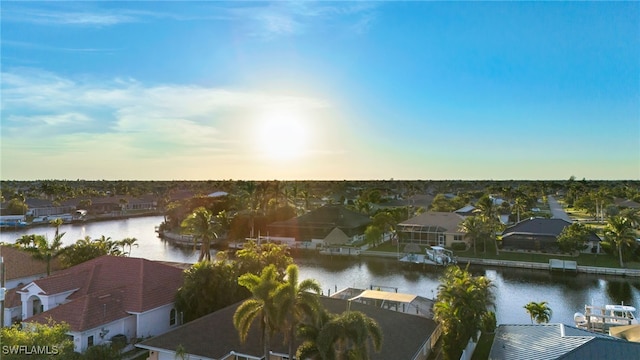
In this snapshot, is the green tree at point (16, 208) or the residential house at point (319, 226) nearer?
the residential house at point (319, 226)

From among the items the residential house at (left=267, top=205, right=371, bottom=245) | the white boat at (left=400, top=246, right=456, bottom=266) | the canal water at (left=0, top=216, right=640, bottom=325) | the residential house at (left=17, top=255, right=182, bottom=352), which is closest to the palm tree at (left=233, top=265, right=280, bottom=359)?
the residential house at (left=17, top=255, right=182, bottom=352)

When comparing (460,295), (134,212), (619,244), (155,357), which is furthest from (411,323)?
(134,212)

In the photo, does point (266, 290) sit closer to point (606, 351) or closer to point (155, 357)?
point (155, 357)

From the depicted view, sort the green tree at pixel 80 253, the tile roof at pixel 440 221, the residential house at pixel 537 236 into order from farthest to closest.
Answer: the tile roof at pixel 440 221 < the residential house at pixel 537 236 < the green tree at pixel 80 253

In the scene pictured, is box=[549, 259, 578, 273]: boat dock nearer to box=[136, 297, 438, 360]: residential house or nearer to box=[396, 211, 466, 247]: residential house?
box=[396, 211, 466, 247]: residential house

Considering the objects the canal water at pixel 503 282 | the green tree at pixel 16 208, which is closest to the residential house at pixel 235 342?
the canal water at pixel 503 282

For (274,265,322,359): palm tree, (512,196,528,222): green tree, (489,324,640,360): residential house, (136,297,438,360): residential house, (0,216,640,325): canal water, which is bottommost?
(0,216,640,325): canal water

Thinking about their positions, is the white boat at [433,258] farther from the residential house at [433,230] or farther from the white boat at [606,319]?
the white boat at [606,319]
